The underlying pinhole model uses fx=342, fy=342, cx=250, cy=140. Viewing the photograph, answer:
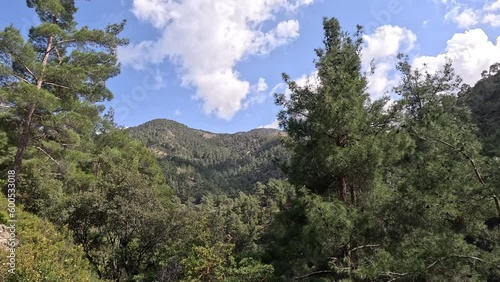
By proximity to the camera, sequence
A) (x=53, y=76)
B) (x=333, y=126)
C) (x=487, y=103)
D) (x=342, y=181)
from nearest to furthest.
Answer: (x=333, y=126) < (x=342, y=181) < (x=53, y=76) < (x=487, y=103)

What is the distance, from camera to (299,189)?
8898 millimetres

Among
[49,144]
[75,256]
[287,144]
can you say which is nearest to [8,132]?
[49,144]

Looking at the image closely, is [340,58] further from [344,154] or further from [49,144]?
[49,144]

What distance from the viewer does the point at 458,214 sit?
21.1ft

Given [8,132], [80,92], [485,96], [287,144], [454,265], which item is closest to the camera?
[454,265]

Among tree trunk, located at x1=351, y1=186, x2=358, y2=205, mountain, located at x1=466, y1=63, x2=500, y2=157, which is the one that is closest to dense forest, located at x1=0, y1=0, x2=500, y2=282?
tree trunk, located at x1=351, y1=186, x2=358, y2=205

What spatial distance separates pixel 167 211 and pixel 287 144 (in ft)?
20.5

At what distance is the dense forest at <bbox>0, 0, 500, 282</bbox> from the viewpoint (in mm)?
6355

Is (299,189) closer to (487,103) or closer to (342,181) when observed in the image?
(342,181)

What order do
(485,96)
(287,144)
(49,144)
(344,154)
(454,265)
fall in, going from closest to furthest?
(454,265), (344,154), (287,144), (49,144), (485,96)

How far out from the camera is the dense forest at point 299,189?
6.36 m

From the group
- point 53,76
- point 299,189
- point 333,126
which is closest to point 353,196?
point 299,189

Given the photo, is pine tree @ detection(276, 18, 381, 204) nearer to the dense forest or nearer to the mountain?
the dense forest

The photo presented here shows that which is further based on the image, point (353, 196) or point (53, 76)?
point (53, 76)
